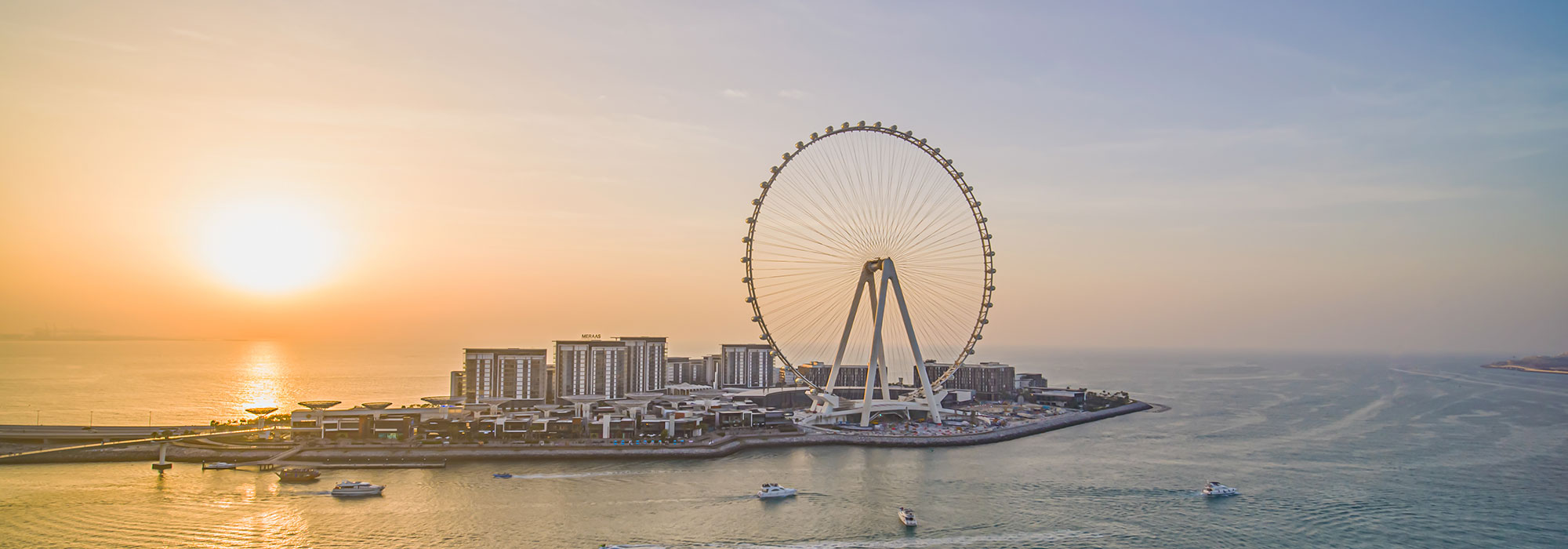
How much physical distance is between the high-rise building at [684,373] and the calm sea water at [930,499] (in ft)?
55.4

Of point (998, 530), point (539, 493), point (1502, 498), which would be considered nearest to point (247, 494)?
point (539, 493)

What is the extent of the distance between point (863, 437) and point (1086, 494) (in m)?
8.37

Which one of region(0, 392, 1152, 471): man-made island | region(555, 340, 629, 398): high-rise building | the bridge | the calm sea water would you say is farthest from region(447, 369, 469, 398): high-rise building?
the calm sea water

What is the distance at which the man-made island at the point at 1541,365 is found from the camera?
75.5 meters

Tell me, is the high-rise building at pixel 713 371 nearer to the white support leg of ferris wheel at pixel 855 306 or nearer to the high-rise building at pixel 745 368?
the high-rise building at pixel 745 368

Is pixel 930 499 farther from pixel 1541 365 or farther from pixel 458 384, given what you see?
pixel 1541 365

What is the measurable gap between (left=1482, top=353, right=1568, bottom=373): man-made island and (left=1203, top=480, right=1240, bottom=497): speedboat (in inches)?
3159

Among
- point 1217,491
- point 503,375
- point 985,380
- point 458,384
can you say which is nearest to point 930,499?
point 1217,491

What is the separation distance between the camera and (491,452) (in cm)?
2172

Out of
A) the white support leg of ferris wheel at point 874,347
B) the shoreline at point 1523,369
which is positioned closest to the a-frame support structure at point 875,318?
the white support leg of ferris wheel at point 874,347

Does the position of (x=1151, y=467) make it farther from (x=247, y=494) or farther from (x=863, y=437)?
(x=247, y=494)

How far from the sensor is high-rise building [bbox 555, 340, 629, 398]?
32344mm

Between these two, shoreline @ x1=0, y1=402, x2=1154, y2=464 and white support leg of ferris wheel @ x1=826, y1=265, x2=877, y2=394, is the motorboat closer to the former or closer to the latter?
shoreline @ x1=0, y1=402, x2=1154, y2=464

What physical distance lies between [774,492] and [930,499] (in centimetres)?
317
